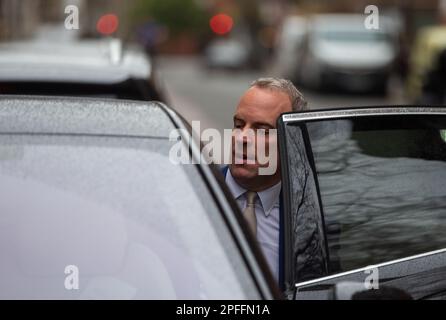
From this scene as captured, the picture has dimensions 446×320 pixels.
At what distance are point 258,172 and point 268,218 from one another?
0.51ft

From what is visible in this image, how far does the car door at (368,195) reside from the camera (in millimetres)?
3537

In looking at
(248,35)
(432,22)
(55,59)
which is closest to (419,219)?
(55,59)

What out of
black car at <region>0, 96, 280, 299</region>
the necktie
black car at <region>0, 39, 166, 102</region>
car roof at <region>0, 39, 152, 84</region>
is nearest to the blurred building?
car roof at <region>0, 39, 152, 84</region>

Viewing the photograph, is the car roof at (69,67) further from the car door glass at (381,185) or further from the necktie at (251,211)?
the car door glass at (381,185)

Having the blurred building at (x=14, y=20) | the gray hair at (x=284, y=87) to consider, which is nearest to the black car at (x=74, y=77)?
the gray hair at (x=284, y=87)

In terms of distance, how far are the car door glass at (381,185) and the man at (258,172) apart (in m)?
0.18

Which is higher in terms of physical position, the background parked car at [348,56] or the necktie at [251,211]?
the background parked car at [348,56]

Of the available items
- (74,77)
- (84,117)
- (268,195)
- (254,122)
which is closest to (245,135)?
(254,122)

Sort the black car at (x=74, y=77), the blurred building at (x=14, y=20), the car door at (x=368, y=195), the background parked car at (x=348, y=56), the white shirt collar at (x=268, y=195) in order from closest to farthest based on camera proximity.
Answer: the car door at (x=368, y=195)
the white shirt collar at (x=268, y=195)
the black car at (x=74, y=77)
the blurred building at (x=14, y=20)
the background parked car at (x=348, y=56)

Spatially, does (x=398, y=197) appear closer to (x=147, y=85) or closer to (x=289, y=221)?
(x=289, y=221)

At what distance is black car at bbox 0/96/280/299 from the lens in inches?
113

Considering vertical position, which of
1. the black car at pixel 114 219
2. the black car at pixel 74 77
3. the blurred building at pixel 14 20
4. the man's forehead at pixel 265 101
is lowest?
the black car at pixel 114 219

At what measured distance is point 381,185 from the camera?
12.2 feet
